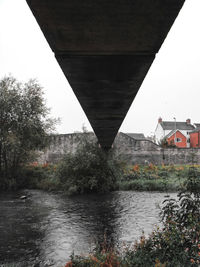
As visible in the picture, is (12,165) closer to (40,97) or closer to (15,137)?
(15,137)

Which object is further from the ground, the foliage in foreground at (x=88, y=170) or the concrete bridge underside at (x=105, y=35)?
the concrete bridge underside at (x=105, y=35)

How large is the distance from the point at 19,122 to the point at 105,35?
17303 mm

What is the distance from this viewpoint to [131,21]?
54.4 inches

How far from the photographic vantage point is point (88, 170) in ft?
50.4

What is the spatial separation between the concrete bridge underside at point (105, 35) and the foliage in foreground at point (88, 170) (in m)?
12.7

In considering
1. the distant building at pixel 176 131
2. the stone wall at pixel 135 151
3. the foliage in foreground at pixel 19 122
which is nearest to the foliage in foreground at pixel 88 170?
the foliage in foreground at pixel 19 122

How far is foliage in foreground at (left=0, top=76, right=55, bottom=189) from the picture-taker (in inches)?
679

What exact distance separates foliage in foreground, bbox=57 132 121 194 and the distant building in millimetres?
29434

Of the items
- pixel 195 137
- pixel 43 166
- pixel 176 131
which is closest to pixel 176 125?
pixel 176 131

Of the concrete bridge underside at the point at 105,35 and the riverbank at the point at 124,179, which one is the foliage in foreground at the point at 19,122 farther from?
the concrete bridge underside at the point at 105,35

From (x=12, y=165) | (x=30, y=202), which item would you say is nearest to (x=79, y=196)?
(x=30, y=202)

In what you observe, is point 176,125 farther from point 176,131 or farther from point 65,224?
point 65,224

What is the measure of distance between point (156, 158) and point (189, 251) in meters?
20.5

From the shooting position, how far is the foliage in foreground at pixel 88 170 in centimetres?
1504
